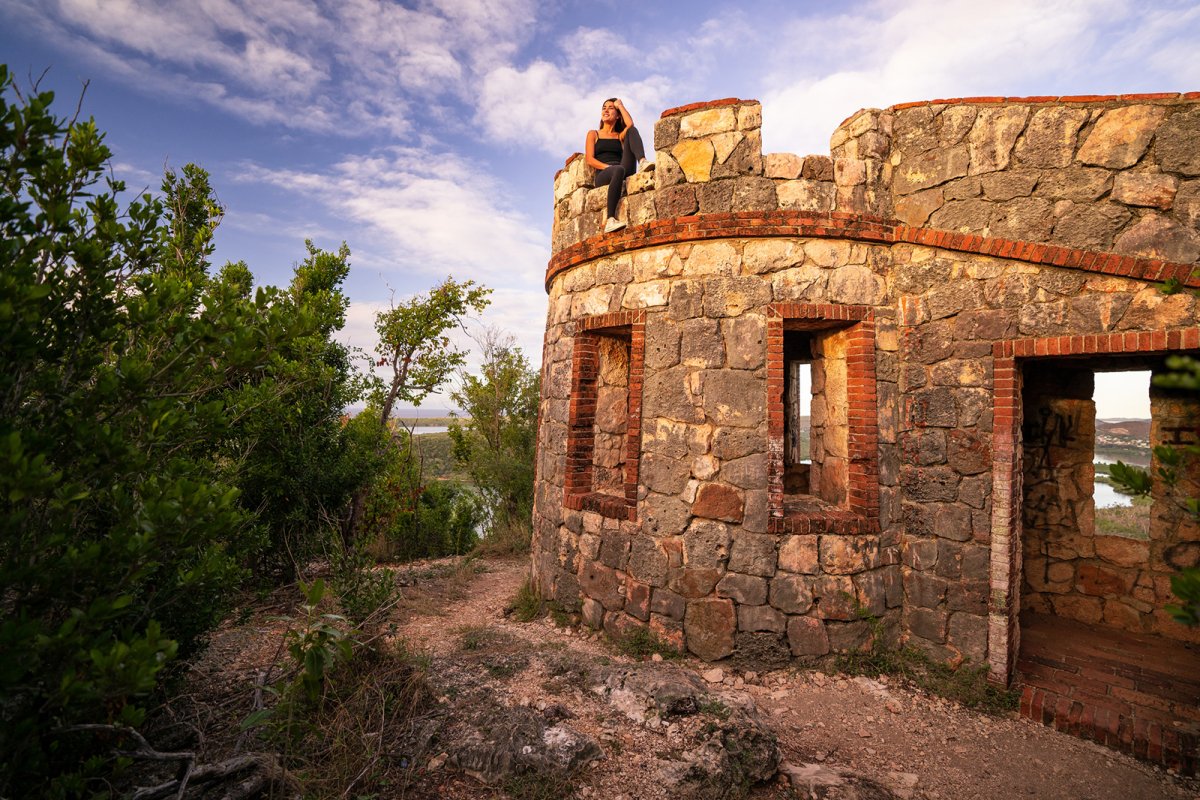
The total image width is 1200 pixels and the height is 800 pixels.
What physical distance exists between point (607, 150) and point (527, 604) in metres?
4.41

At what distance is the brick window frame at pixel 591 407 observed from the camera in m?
4.84

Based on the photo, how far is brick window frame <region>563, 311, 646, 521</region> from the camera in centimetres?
484

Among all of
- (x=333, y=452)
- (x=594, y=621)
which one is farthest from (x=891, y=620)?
(x=333, y=452)

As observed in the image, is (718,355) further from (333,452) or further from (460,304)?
(460,304)

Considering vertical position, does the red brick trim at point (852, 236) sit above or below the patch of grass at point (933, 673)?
above

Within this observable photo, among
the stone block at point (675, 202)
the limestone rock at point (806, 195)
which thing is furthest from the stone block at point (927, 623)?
the stone block at point (675, 202)

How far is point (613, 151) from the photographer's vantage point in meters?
5.32

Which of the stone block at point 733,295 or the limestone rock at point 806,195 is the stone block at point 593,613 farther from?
the limestone rock at point 806,195

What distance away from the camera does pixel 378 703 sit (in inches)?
129

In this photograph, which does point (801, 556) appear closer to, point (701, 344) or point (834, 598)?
point (834, 598)

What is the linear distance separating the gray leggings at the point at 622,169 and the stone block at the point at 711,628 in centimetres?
336

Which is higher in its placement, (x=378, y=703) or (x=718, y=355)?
(x=718, y=355)

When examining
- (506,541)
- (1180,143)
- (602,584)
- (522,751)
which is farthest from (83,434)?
(506,541)

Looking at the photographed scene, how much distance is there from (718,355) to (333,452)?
4.46 m
